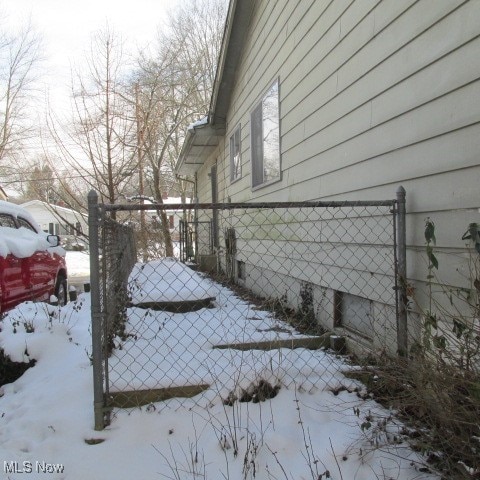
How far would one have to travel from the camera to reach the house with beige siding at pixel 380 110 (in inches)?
99.3

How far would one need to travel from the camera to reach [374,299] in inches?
141

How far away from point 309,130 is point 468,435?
3.55 meters

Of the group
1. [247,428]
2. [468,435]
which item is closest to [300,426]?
[247,428]

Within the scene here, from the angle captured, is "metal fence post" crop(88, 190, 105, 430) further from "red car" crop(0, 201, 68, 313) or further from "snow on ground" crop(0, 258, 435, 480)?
"red car" crop(0, 201, 68, 313)

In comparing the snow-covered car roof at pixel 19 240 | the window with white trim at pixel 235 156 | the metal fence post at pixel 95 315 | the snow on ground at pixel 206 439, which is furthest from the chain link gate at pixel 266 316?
the window with white trim at pixel 235 156

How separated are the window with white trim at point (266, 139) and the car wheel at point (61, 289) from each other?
3.59 meters

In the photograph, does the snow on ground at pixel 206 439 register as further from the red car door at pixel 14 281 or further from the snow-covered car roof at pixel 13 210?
the snow-covered car roof at pixel 13 210

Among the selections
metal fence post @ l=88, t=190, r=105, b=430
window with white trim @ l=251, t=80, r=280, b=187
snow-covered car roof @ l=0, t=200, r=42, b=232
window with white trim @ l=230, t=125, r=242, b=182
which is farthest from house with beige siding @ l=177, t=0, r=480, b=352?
snow-covered car roof @ l=0, t=200, r=42, b=232

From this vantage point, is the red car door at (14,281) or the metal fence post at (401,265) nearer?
the metal fence post at (401,265)

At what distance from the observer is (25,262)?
570 centimetres

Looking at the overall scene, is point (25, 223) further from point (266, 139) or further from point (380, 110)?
point (380, 110)

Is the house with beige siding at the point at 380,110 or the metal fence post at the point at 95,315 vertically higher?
the house with beige siding at the point at 380,110

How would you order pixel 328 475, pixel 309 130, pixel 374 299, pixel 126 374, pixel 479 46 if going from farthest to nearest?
pixel 309 130
pixel 374 299
pixel 126 374
pixel 479 46
pixel 328 475

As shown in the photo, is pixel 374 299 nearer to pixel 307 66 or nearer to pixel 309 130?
pixel 309 130
